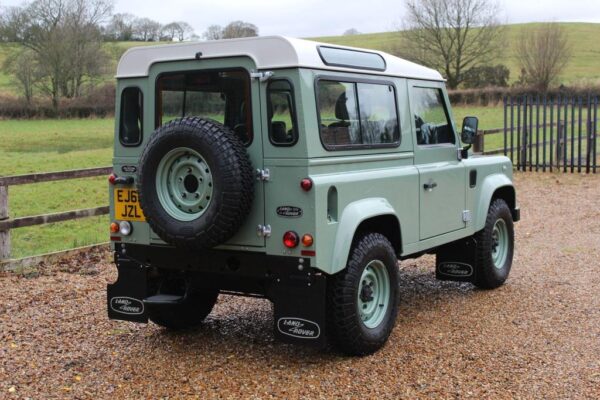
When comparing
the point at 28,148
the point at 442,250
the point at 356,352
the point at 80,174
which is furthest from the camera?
the point at 28,148

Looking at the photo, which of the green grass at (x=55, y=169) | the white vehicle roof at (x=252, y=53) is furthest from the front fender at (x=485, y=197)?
the green grass at (x=55, y=169)

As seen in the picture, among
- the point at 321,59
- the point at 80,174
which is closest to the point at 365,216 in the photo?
the point at 321,59

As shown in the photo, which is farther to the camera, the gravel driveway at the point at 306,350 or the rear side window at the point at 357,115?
the rear side window at the point at 357,115

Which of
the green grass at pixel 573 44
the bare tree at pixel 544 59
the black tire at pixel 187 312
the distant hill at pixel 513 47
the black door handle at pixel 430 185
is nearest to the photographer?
the black tire at pixel 187 312

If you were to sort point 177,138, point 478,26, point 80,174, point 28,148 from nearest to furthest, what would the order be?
1. point 177,138
2. point 80,174
3. point 28,148
4. point 478,26

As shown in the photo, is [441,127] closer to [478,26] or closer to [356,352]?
[356,352]

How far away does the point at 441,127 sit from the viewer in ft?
21.7

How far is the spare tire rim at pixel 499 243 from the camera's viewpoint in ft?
24.5

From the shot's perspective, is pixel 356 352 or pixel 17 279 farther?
pixel 17 279

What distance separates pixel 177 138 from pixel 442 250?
3.36 m

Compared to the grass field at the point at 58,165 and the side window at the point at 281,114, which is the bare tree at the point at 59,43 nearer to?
the grass field at the point at 58,165

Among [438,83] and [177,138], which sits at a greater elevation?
[438,83]

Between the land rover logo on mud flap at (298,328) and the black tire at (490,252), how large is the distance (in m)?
2.75

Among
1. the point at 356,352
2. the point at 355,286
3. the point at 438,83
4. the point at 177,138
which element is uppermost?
the point at 438,83
